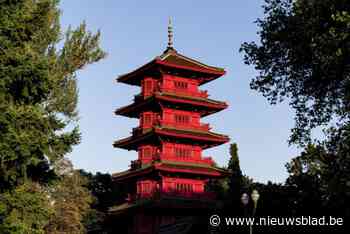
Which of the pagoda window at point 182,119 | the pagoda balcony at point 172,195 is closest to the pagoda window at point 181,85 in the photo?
the pagoda window at point 182,119

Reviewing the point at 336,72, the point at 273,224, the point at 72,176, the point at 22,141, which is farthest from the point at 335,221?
the point at 72,176

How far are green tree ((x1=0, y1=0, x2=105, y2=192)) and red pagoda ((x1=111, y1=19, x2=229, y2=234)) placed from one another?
679 inches

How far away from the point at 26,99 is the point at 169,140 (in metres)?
20.9

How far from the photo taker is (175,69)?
43531mm

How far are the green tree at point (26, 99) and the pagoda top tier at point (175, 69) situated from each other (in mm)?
19175

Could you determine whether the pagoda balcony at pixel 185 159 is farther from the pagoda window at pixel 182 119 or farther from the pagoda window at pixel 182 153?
the pagoda window at pixel 182 119

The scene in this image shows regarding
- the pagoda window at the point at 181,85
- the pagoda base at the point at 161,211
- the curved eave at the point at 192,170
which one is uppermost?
the pagoda window at the point at 181,85

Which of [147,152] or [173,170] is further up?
[147,152]

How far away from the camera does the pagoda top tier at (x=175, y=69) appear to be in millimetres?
43094

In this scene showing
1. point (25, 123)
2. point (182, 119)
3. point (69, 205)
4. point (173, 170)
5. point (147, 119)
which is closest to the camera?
point (25, 123)

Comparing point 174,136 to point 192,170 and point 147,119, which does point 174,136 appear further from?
point 147,119

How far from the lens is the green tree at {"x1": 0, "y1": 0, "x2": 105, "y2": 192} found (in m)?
19.5

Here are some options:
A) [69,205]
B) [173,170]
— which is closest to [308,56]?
[173,170]

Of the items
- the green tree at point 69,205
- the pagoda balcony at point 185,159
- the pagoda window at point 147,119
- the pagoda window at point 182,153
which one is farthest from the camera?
the green tree at point 69,205
